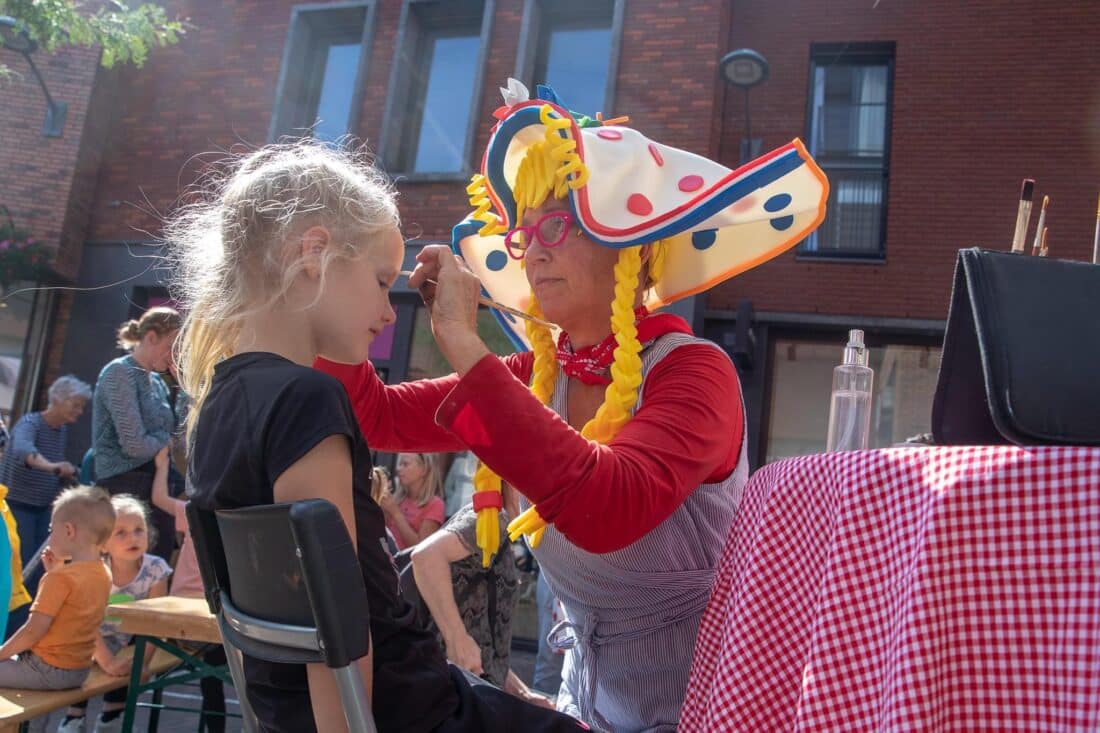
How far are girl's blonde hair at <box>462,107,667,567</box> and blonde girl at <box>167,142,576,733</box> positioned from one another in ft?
1.13

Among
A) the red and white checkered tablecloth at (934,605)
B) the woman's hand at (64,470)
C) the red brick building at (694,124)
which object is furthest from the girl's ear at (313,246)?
the red brick building at (694,124)

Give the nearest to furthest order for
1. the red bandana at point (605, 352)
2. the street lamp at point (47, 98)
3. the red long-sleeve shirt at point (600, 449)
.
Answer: the red long-sleeve shirt at point (600, 449) < the red bandana at point (605, 352) < the street lamp at point (47, 98)

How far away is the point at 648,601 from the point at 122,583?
360 centimetres

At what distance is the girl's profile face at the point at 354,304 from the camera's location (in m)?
1.46

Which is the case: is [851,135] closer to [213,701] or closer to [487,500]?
[213,701]

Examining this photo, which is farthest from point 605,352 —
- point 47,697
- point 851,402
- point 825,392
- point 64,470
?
point 825,392

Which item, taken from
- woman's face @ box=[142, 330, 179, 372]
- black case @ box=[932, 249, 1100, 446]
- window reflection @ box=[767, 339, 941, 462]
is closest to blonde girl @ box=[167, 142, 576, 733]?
black case @ box=[932, 249, 1100, 446]

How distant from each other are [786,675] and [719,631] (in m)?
0.20

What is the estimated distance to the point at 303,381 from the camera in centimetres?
123

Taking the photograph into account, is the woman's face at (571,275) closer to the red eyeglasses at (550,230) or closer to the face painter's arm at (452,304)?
the red eyeglasses at (550,230)

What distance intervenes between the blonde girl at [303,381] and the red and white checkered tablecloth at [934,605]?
43 cm

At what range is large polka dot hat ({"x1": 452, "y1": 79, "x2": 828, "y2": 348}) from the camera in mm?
1742

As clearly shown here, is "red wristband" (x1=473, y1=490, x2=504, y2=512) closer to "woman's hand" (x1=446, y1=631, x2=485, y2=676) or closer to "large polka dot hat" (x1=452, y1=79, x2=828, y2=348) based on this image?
"large polka dot hat" (x1=452, y1=79, x2=828, y2=348)

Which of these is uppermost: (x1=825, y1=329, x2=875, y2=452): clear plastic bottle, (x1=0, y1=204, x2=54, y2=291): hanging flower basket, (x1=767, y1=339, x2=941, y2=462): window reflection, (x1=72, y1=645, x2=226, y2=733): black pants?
→ (x1=0, y1=204, x2=54, y2=291): hanging flower basket
